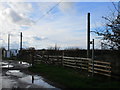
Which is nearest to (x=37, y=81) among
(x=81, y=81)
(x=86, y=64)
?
(x=81, y=81)

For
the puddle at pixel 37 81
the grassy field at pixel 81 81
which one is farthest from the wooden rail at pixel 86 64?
the puddle at pixel 37 81

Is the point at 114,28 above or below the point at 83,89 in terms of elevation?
above

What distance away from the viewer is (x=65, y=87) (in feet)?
33.9

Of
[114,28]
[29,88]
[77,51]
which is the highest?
[114,28]

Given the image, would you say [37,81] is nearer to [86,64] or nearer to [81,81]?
[81,81]

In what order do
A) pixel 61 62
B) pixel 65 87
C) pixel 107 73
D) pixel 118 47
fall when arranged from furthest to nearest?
pixel 61 62
pixel 118 47
pixel 107 73
pixel 65 87

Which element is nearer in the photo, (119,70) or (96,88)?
(96,88)

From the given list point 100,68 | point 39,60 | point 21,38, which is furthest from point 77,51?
point 21,38

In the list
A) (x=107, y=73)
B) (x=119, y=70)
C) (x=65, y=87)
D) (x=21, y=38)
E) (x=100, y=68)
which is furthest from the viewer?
(x=21, y=38)

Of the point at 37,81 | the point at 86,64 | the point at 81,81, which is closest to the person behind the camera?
the point at 81,81

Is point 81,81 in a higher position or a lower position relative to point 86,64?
lower

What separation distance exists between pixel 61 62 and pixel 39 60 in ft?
19.0

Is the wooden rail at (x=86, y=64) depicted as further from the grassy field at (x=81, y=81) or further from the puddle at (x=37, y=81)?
the puddle at (x=37, y=81)

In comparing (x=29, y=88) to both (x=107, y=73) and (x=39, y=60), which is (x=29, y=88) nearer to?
(x=107, y=73)
